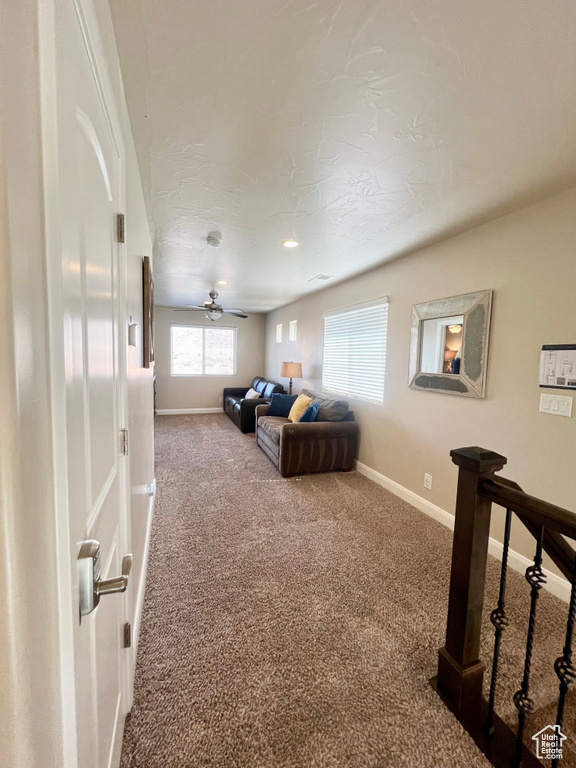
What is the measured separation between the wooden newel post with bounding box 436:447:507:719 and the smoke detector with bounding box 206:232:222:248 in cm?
252

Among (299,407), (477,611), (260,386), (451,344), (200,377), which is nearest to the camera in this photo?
(477,611)

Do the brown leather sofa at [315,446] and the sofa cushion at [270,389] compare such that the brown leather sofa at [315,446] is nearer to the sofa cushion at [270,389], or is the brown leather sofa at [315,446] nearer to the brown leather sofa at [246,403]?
the brown leather sofa at [246,403]

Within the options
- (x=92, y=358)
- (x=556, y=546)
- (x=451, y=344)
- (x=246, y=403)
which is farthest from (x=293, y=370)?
(x=92, y=358)

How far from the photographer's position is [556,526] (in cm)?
97

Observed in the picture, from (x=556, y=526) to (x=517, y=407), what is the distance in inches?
60.1

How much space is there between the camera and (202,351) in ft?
24.7

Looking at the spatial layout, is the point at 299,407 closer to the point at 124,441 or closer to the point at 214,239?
the point at 214,239

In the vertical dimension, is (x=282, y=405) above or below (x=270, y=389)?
below

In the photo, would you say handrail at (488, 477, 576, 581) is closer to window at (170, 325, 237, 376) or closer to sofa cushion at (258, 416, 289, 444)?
sofa cushion at (258, 416, 289, 444)

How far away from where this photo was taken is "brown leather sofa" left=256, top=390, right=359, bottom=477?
12.4 feet

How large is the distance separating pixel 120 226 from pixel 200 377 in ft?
21.5

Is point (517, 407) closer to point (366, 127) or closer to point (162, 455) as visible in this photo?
point (366, 127)

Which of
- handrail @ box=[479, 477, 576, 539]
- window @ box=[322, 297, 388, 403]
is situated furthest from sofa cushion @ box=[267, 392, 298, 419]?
handrail @ box=[479, 477, 576, 539]

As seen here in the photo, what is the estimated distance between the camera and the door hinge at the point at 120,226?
43.1 inches
